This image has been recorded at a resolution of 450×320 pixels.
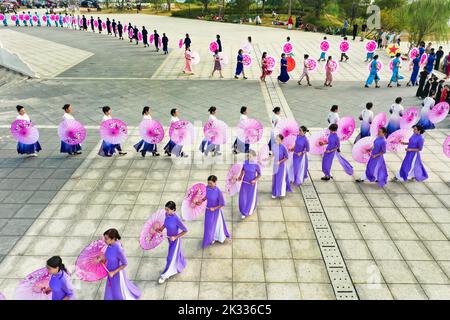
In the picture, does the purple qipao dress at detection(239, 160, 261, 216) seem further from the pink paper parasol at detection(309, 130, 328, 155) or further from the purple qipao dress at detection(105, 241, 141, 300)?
the purple qipao dress at detection(105, 241, 141, 300)

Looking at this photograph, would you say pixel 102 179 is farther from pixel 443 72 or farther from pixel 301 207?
pixel 443 72

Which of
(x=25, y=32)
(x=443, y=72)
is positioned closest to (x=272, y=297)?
(x=443, y=72)

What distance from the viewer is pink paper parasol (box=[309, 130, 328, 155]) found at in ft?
26.5

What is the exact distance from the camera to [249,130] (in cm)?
854

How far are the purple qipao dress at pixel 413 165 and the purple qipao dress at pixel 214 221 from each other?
467 cm

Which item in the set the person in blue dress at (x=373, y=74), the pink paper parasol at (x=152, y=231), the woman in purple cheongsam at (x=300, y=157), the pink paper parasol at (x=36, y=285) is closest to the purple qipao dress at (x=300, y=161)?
the woman in purple cheongsam at (x=300, y=157)

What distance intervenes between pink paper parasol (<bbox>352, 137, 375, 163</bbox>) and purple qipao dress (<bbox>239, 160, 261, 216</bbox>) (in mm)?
2722

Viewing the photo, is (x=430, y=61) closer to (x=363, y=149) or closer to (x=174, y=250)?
(x=363, y=149)

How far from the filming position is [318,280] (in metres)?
5.62

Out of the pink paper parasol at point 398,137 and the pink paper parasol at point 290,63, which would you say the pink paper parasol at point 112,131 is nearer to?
the pink paper parasol at point 398,137

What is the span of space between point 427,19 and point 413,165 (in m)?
16.5

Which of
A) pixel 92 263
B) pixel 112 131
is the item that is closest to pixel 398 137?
pixel 112 131

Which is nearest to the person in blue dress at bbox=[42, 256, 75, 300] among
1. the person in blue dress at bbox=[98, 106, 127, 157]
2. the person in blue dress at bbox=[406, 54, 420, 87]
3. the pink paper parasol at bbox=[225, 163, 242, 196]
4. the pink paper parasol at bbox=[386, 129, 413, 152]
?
the pink paper parasol at bbox=[225, 163, 242, 196]
